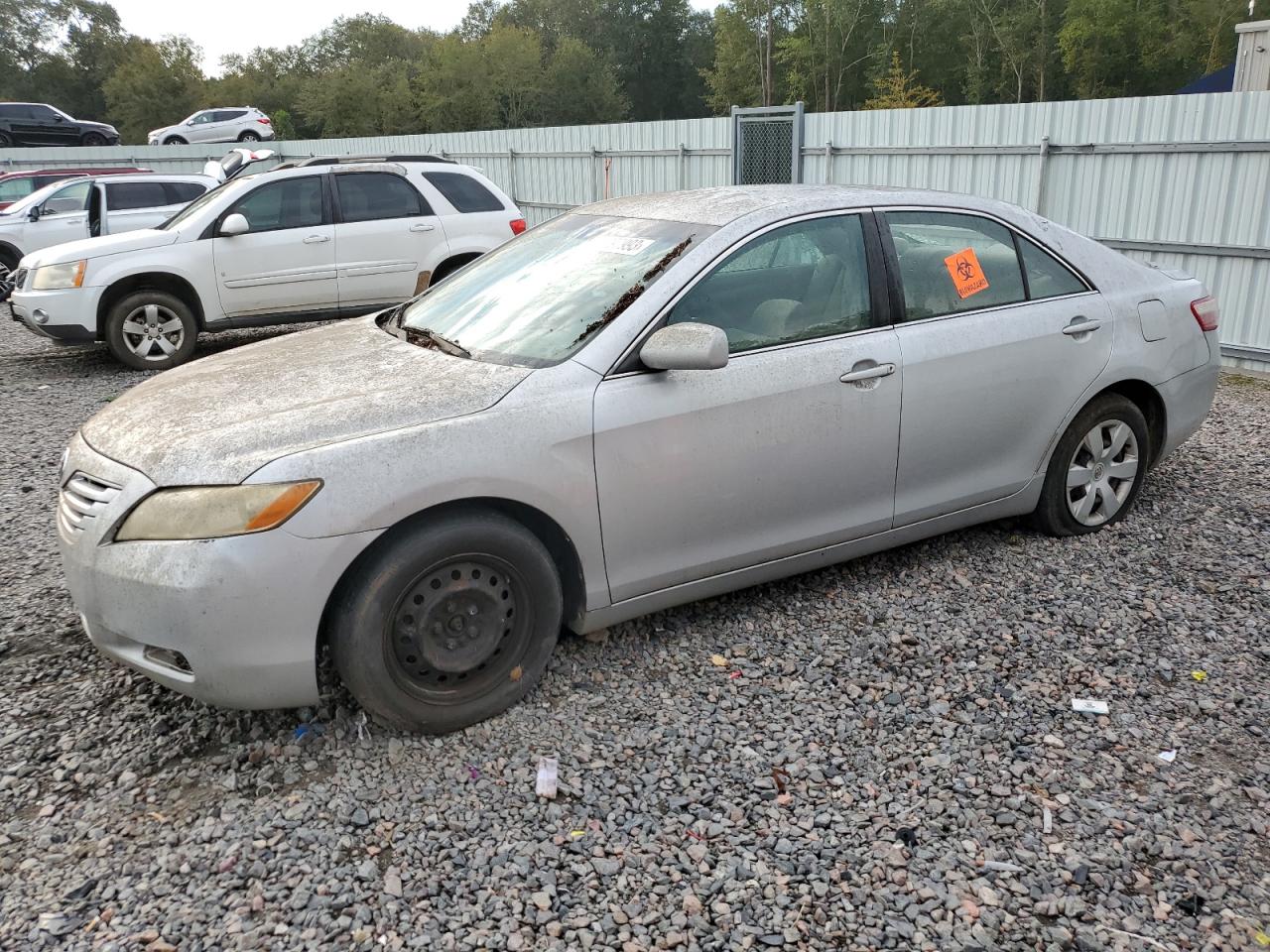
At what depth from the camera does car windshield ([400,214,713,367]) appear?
3674mm

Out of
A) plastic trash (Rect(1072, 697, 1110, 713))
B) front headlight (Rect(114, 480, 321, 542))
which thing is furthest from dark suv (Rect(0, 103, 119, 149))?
plastic trash (Rect(1072, 697, 1110, 713))

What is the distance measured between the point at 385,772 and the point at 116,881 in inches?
30.6

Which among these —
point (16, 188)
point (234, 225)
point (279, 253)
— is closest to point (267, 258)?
point (279, 253)

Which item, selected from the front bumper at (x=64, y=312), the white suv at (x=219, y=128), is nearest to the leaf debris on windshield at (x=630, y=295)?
the front bumper at (x=64, y=312)

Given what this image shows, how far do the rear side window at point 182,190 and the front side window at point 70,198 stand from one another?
2.79 m

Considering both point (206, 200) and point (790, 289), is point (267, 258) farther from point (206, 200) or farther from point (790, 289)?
point (790, 289)

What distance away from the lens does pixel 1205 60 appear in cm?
4600

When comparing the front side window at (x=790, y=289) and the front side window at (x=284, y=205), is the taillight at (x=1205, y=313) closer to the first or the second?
the front side window at (x=790, y=289)

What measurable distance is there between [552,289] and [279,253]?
21.7 ft

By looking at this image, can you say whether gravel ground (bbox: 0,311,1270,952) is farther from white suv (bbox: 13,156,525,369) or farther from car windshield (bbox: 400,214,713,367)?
white suv (bbox: 13,156,525,369)

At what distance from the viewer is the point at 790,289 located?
3.96 m

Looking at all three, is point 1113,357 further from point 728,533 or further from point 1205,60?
point 1205,60

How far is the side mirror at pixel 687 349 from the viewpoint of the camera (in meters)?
3.38

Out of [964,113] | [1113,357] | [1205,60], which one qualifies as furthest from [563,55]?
[1113,357]
